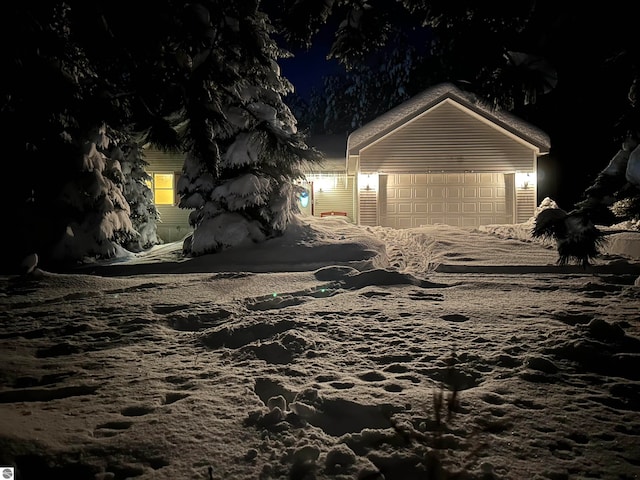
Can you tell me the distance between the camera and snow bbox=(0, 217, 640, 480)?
1.97m

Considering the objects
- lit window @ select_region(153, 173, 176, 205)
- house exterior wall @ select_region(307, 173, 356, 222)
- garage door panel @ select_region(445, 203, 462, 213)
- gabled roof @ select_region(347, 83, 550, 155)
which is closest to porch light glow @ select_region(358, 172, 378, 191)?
gabled roof @ select_region(347, 83, 550, 155)

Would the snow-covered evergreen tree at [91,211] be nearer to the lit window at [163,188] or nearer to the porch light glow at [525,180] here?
the lit window at [163,188]

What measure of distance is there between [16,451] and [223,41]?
478 centimetres

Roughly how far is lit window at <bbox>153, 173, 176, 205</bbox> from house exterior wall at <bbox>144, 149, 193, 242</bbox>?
0.46m

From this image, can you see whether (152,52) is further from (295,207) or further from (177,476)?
(295,207)

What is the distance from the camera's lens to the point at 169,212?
20172 mm

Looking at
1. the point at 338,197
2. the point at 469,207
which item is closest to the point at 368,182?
the point at 469,207

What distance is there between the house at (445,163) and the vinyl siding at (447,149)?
1.6 inches

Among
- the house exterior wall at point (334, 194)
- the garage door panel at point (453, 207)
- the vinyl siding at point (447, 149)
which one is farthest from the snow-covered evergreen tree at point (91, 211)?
the garage door panel at point (453, 207)

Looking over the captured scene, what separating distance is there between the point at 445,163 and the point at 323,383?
15362mm

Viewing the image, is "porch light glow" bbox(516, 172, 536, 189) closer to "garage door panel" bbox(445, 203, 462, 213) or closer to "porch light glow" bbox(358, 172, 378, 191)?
"garage door panel" bbox(445, 203, 462, 213)

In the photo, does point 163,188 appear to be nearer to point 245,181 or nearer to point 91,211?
point 91,211

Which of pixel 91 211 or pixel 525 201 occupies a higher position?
pixel 525 201

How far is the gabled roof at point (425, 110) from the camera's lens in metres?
16.1
